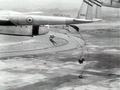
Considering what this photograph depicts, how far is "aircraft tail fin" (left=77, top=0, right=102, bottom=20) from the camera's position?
88.3 feet

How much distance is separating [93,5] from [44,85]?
46.3 ft

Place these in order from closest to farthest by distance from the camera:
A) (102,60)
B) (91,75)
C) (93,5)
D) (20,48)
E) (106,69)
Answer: (91,75), (106,69), (102,60), (93,5), (20,48)

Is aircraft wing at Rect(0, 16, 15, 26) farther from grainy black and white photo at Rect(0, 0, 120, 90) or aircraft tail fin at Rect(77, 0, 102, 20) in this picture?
aircraft tail fin at Rect(77, 0, 102, 20)

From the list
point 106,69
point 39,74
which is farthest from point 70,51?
point 39,74

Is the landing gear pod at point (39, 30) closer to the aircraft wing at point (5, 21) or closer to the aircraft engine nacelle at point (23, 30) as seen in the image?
the aircraft engine nacelle at point (23, 30)

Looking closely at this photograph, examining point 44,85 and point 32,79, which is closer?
point 44,85

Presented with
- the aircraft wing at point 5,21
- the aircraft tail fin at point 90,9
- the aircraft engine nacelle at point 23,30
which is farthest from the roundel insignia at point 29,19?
the aircraft tail fin at point 90,9

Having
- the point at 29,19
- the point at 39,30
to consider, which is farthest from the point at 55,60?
the point at 29,19

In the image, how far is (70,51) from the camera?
28.7 m

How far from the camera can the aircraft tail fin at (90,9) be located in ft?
88.3

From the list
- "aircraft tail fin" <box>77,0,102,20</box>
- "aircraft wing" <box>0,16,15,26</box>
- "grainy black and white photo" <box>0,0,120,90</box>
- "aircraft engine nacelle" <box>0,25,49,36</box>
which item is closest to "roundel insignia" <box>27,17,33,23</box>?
"grainy black and white photo" <box>0,0,120,90</box>

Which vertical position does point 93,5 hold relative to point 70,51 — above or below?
above

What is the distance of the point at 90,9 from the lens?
27.2 meters

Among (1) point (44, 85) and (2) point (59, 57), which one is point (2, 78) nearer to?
(1) point (44, 85)
